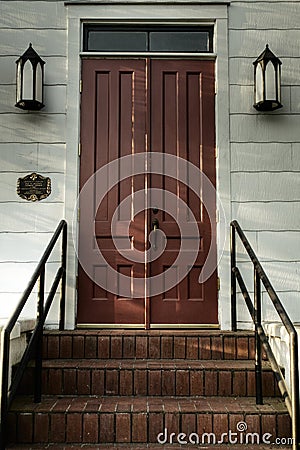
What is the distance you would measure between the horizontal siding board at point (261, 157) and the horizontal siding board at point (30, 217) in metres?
1.47

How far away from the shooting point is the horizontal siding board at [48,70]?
208 inches

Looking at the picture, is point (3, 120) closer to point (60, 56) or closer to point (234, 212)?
point (60, 56)

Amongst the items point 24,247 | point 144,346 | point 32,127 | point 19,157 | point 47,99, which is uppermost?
point 47,99

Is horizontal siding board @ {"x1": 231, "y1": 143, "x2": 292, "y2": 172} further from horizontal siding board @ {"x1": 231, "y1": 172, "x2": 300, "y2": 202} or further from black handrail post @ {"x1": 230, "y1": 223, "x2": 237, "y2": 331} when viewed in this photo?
black handrail post @ {"x1": 230, "y1": 223, "x2": 237, "y2": 331}

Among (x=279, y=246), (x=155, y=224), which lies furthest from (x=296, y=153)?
(x=155, y=224)

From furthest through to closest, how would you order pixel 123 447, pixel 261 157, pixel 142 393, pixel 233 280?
pixel 261 157 → pixel 233 280 → pixel 142 393 → pixel 123 447

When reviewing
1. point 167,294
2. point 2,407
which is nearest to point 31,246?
point 167,294

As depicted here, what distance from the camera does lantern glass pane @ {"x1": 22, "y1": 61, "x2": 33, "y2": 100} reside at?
509 centimetres

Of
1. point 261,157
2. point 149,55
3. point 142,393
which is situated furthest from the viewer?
point 149,55

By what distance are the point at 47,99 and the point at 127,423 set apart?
8.96 ft

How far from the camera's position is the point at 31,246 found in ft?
16.8

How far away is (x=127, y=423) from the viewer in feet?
12.4

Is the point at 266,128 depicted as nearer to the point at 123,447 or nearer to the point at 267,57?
the point at 267,57

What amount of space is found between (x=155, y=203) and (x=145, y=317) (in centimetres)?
91
